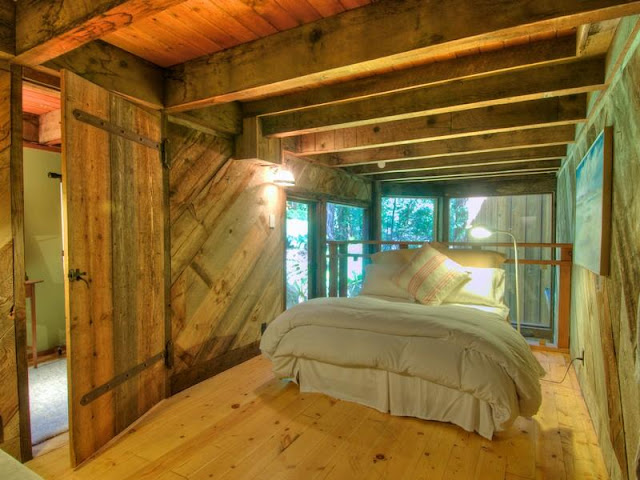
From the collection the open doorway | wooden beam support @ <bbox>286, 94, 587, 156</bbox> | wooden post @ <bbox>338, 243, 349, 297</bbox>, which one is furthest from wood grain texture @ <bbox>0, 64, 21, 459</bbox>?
wooden post @ <bbox>338, 243, 349, 297</bbox>

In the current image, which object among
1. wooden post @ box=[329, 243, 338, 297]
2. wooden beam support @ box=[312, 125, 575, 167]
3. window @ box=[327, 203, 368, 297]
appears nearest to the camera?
wooden beam support @ box=[312, 125, 575, 167]

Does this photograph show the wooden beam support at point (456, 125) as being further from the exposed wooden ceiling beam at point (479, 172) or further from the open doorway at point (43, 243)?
the open doorway at point (43, 243)

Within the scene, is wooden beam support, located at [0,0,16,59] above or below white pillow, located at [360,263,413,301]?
above

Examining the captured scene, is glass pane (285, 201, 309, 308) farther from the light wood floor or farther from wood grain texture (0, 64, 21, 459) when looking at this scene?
wood grain texture (0, 64, 21, 459)

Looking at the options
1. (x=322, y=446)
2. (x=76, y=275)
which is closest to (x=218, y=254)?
(x=76, y=275)

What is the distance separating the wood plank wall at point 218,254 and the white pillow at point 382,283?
1.01 m

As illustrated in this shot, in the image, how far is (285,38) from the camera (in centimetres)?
207

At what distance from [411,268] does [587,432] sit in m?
1.65

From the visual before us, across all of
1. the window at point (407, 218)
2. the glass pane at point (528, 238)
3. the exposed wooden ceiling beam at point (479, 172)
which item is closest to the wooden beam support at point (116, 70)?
the exposed wooden ceiling beam at point (479, 172)

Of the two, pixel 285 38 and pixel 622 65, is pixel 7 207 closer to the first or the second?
pixel 285 38

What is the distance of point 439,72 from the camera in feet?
7.57

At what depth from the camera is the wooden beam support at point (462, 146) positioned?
138 inches

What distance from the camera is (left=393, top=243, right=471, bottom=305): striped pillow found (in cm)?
311

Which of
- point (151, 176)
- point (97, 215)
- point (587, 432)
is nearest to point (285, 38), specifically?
point (151, 176)
